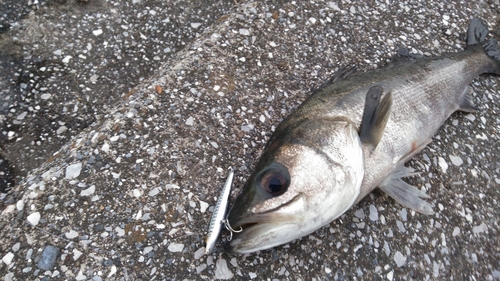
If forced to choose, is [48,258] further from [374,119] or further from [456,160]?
[456,160]

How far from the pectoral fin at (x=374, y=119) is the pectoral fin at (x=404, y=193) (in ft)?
1.10

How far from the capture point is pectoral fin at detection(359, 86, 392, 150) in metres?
2.57

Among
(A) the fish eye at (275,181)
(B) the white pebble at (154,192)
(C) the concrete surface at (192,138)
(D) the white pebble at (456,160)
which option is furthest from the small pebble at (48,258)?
(D) the white pebble at (456,160)

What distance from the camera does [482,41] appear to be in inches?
153

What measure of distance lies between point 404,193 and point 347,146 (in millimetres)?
669

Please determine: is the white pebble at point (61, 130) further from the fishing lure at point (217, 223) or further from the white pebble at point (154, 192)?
the fishing lure at point (217, 223)

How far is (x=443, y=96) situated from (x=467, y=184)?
0.75 metres

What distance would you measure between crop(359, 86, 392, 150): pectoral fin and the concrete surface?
53 cm

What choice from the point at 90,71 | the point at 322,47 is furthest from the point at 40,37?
the point at 322,47

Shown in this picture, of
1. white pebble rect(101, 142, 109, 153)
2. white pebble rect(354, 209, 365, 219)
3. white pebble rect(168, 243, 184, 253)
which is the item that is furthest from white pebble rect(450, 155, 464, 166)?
white pebble rect(101, 142, 109, 153)

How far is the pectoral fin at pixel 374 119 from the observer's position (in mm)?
2570

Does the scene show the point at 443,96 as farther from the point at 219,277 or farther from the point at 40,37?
the point at 40,37

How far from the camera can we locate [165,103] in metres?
3.01

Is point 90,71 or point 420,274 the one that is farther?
point 90,71
